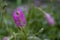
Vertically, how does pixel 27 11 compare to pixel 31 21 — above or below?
above

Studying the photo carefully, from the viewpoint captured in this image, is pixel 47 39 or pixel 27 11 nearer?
pixel 47 39

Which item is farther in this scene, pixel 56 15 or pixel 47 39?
pixel 56 15

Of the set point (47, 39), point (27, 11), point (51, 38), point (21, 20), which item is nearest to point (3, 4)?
point (21, 20)

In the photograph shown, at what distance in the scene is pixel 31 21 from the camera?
60.3 inches

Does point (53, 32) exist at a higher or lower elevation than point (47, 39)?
higher

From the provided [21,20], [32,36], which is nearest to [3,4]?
[21,20]

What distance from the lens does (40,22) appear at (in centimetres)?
157

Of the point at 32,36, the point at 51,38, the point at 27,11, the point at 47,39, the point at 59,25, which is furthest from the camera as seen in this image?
the point at 27,11

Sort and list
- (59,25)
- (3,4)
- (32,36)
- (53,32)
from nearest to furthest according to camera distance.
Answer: (3,4) < (32,36) < (53,32) < (59,25)

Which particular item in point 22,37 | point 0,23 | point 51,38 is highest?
point 0,23

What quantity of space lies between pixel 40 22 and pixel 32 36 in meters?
0.41

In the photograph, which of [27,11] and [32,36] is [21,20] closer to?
[32,36]

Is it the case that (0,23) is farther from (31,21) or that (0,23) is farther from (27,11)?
(27,11)

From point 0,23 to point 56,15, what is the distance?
496mm
